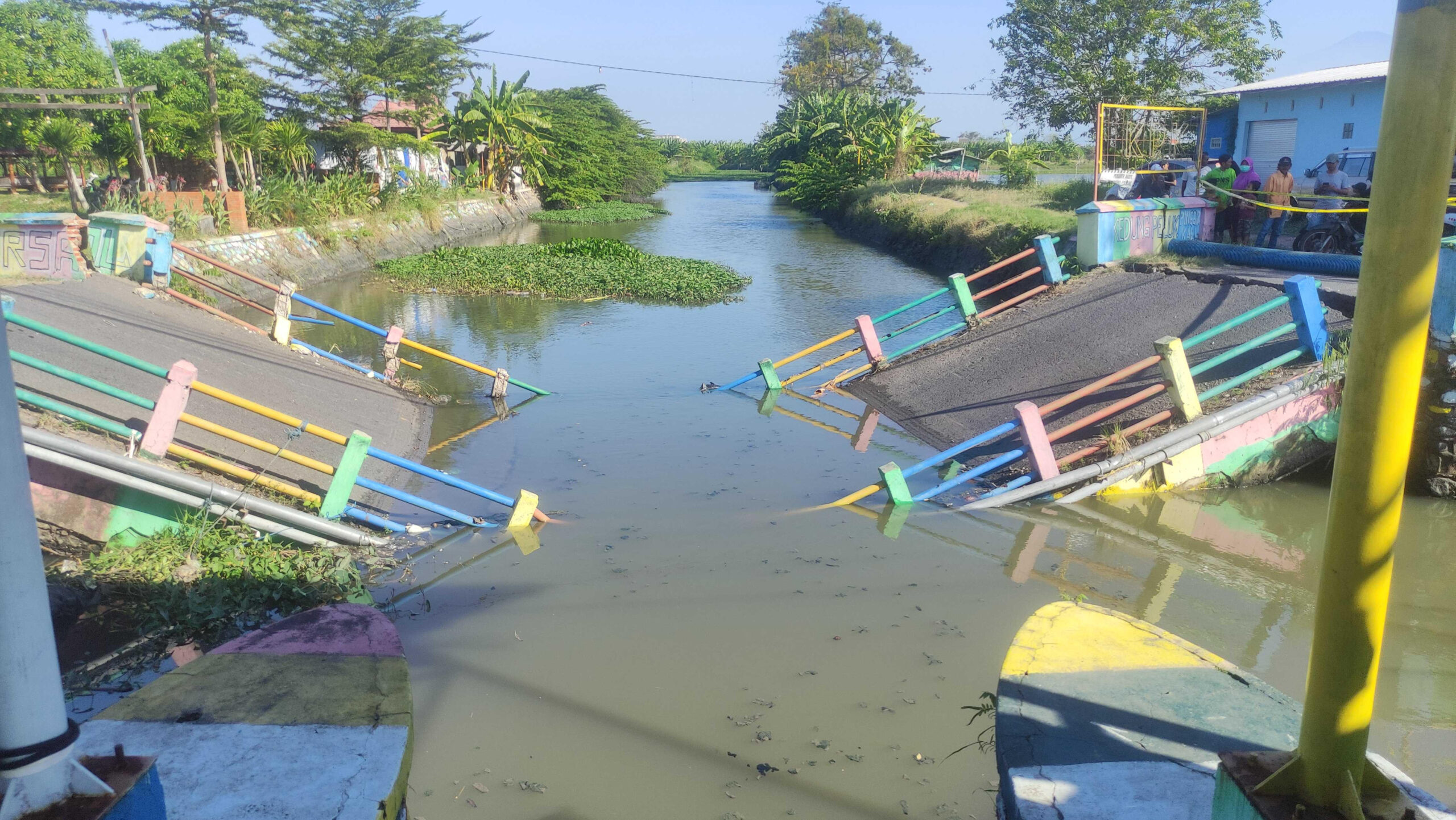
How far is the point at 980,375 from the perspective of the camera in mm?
10172

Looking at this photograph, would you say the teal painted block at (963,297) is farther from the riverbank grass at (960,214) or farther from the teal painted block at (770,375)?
the riverbank grass at (960,214)

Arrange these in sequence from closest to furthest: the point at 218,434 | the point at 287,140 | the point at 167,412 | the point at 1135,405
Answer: the point at 167,412
the point at 218,434
the point at 1135,405
the point at 287,140

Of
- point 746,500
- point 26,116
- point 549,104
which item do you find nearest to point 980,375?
point 746,500

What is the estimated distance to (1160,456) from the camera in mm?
7246

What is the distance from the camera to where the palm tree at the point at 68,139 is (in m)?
20.3

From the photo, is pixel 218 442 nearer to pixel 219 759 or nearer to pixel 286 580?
pixel 286 580

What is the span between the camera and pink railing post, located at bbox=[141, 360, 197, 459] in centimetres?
596

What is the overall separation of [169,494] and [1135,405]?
24.3 feet

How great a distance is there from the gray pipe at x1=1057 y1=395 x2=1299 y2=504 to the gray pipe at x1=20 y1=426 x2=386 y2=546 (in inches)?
205

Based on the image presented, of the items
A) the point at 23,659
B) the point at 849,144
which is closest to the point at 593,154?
the point at 849,144

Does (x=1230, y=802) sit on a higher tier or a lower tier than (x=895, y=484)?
higher

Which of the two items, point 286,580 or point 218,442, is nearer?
point 286,580

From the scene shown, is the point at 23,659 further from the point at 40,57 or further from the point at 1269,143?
the point at 40,57

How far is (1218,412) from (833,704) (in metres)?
4.43
